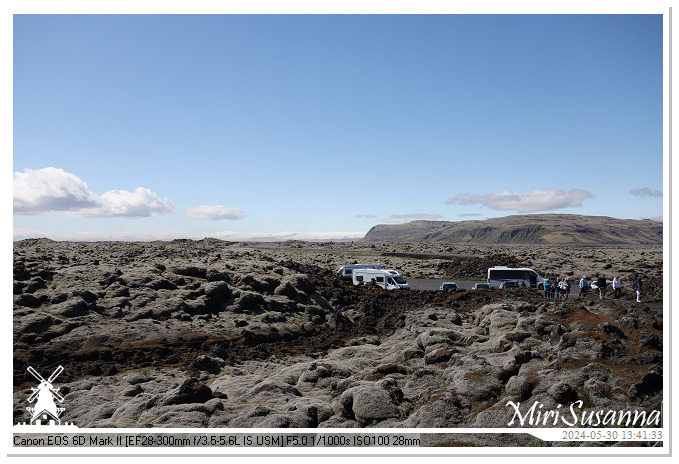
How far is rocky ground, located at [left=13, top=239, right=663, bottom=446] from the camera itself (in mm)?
9398

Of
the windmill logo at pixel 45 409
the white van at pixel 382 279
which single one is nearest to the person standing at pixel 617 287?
the white van at pixel 382 279

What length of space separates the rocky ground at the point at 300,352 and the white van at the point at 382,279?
541cm

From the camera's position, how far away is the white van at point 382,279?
1363 inches

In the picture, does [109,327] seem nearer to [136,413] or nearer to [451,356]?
[136,413]

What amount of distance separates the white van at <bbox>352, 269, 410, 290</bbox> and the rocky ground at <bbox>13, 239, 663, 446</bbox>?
541cm

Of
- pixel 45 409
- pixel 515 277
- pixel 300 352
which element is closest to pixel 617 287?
pixel 515 277

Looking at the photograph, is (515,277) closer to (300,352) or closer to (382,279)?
(382,279)

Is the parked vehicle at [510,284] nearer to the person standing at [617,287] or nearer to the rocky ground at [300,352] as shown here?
the rocky ground at [300,352]

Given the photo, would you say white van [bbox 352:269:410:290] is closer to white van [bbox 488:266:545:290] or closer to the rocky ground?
the rocky ground
